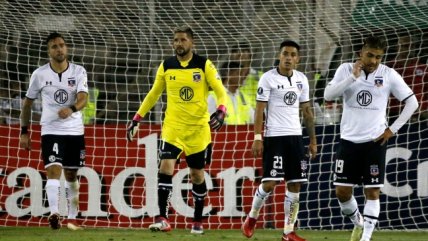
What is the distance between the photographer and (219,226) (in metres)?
14.4

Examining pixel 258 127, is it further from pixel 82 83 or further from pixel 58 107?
pixel 58 107

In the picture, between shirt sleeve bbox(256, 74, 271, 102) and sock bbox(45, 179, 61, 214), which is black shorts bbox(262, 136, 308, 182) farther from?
sock bbox(45, 179, 61, 214)

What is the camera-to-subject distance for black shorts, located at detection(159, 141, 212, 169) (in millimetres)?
12805

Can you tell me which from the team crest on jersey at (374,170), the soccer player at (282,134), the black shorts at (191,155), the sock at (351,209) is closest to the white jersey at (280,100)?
the soccer player at (282,134)

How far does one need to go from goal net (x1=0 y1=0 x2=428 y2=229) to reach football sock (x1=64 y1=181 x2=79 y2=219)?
0.94 metres

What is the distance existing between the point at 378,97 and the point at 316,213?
11.9 feet

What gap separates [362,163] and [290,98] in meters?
1.25

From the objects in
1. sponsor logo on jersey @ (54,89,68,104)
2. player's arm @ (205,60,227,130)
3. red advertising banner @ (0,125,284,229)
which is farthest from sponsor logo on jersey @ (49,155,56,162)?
player's arm @ (205,60,227,130)

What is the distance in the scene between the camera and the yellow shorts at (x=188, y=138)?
1289cm

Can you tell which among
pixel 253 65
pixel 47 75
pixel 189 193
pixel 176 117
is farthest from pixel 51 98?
pixel 253 65

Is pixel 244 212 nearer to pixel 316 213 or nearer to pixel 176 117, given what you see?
pixel 316 213

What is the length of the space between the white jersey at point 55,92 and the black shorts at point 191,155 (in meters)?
1.10

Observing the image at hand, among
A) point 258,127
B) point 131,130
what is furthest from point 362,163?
point 131,130

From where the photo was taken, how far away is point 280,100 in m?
12.0
